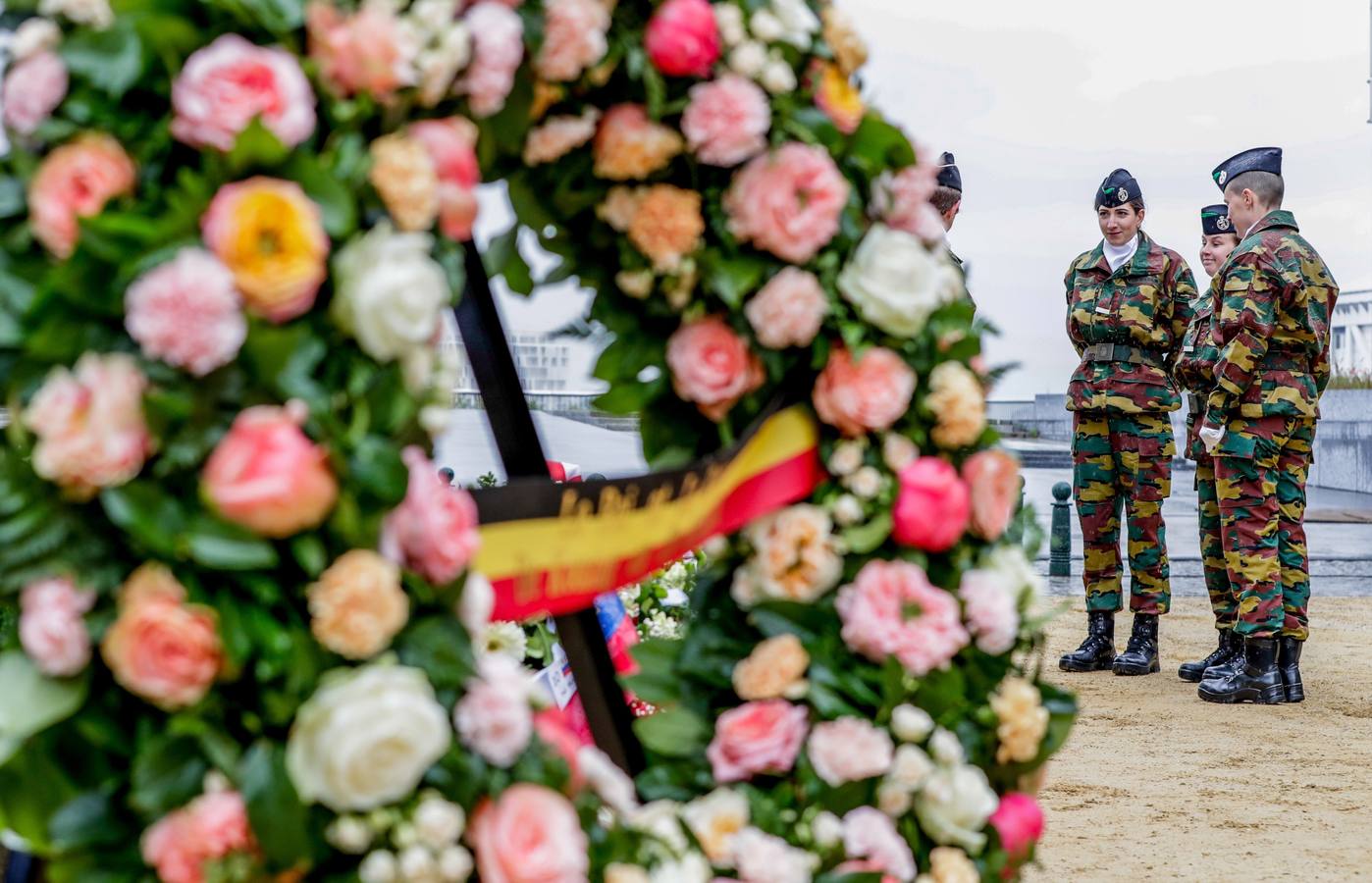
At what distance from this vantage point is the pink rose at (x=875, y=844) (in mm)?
1696

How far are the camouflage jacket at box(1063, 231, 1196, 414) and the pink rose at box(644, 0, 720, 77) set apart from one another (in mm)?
4583

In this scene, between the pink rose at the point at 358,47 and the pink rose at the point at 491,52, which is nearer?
the pink rose at the point at 358,47

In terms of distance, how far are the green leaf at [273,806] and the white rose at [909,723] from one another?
0.77 meters

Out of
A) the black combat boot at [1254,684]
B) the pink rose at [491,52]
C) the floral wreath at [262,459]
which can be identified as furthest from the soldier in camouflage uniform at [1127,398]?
the pink rose at [491,52]

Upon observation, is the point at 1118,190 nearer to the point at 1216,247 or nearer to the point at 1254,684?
the point at 1216,247

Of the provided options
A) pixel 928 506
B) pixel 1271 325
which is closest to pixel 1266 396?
pixel 1271 325

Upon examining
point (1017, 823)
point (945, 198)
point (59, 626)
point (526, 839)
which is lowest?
point (1017, 823)

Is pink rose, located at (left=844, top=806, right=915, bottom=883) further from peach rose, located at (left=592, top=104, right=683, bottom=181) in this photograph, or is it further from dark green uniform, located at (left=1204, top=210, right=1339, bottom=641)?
dark green uniform, located at (left=1204, top=210, right=1339, bottom=641)

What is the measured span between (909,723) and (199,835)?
33.3 inches

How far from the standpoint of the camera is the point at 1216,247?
21.0 feet

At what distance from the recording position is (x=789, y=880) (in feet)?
5.33

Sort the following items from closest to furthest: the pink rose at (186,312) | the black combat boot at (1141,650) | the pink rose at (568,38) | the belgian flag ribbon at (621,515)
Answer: the pink rose at (186,312), the pink rose at (568,38), the belgian flag ribbon at (621,515), the black combat boot at (1141,650)

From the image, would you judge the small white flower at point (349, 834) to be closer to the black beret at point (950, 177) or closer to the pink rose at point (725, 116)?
the pink rose at point (725, 116)

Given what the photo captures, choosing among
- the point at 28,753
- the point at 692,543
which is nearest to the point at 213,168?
the point at 28,753
